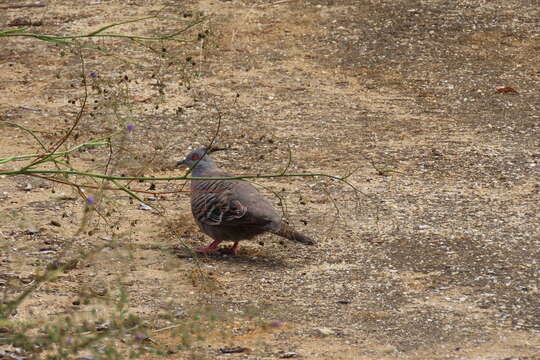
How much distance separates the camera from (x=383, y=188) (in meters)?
7.53

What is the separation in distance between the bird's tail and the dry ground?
15 cm

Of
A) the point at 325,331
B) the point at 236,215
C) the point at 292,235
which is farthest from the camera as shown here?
the point at 292,235

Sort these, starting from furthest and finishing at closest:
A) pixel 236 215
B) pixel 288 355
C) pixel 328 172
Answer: pixel 328 172 < pixel 236 215 < pixel 288 355

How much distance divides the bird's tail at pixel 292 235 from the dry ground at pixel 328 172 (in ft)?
0.49

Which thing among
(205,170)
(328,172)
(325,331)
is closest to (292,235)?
(205,170)

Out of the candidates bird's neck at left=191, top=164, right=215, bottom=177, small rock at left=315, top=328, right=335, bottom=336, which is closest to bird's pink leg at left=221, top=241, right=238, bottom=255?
bird's neck at left=191, top=164, right=215, bottom=177

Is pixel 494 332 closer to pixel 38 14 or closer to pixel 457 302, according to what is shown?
pixel 457 302

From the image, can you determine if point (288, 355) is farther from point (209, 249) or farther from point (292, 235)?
point (209, 249)

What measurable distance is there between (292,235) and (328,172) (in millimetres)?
1613

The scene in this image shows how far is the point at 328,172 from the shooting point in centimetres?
784

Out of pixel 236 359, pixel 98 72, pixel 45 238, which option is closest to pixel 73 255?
pixel 45 238

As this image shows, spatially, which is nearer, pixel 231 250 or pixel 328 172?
pixel 231 250

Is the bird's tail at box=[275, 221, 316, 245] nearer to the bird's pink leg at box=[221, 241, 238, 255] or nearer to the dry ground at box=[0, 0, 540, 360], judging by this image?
the dry ground at box=[0, 0, 540, 360]

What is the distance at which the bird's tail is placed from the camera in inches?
248
